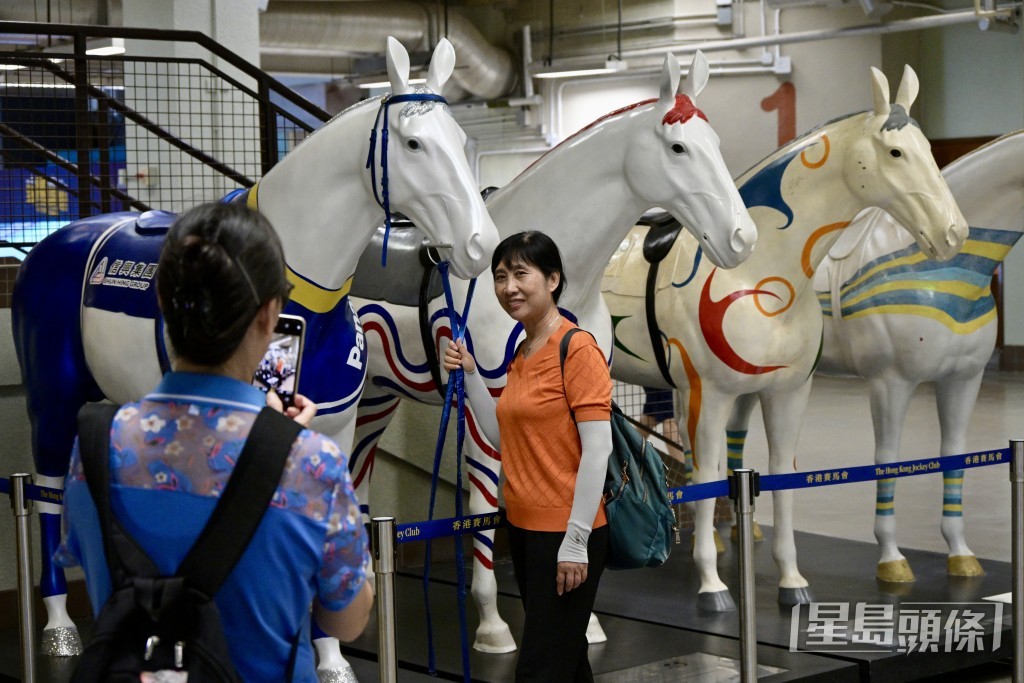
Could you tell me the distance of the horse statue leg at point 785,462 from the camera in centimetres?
502

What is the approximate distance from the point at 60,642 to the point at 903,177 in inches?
133

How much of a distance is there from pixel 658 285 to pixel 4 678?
2.74 meters

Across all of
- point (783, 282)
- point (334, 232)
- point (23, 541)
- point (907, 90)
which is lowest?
point (23, 541)

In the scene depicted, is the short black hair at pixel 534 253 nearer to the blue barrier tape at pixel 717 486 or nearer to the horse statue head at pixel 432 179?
the horse statue head at pixel 432 179

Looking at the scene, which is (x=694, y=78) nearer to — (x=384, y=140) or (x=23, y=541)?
(x=384, y=140)

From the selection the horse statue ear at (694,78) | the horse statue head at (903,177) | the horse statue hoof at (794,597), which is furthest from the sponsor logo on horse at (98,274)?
the horse statue hoof at (794,597)

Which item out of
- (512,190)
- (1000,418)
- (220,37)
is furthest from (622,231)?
(1000,418)

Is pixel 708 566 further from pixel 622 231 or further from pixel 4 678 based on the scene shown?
pixel 4 678

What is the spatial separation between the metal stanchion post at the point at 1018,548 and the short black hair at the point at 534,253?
5.63 ft

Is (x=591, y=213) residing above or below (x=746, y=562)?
above

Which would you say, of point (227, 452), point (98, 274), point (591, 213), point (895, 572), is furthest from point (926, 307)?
point (227, 452)

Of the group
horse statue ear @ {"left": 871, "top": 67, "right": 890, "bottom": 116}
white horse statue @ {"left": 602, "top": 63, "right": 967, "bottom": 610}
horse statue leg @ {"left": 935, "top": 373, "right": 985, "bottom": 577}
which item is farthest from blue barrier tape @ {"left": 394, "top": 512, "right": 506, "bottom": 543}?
horse statue leg @ {"left": 935, "top": 373, "right": 985, "bottom": 577}

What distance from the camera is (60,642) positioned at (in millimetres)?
4344

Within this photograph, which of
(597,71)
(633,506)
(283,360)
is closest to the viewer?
(283,360)
